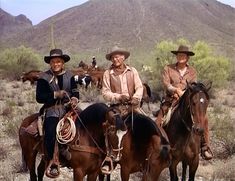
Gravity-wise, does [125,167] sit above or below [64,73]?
below

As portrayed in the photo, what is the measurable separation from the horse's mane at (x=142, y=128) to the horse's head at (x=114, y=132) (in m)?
0.69

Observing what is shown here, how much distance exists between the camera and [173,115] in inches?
312

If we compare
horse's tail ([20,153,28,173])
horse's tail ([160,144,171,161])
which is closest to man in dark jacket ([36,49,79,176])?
horse's tail ([160,144,171,161])

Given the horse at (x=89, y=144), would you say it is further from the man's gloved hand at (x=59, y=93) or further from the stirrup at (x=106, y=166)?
the man's gloved hand at (x=59, y=93)

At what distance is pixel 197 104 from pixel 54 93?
2174mm

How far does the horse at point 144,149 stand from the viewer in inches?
262

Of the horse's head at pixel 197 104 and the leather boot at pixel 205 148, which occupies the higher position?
the horse's head at pixel 197 104

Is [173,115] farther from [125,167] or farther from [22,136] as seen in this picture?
[22,136]

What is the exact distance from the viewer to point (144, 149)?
6.86 meters

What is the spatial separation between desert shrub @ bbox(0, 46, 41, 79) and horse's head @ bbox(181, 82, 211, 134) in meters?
28.0

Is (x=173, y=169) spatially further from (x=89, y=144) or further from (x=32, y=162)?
(x=32, y=162)

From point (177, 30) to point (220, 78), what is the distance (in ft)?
193

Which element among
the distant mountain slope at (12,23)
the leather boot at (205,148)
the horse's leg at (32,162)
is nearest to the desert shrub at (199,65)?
the leather boot at (205,148)

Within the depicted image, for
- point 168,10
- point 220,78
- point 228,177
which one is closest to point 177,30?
point 168,10
